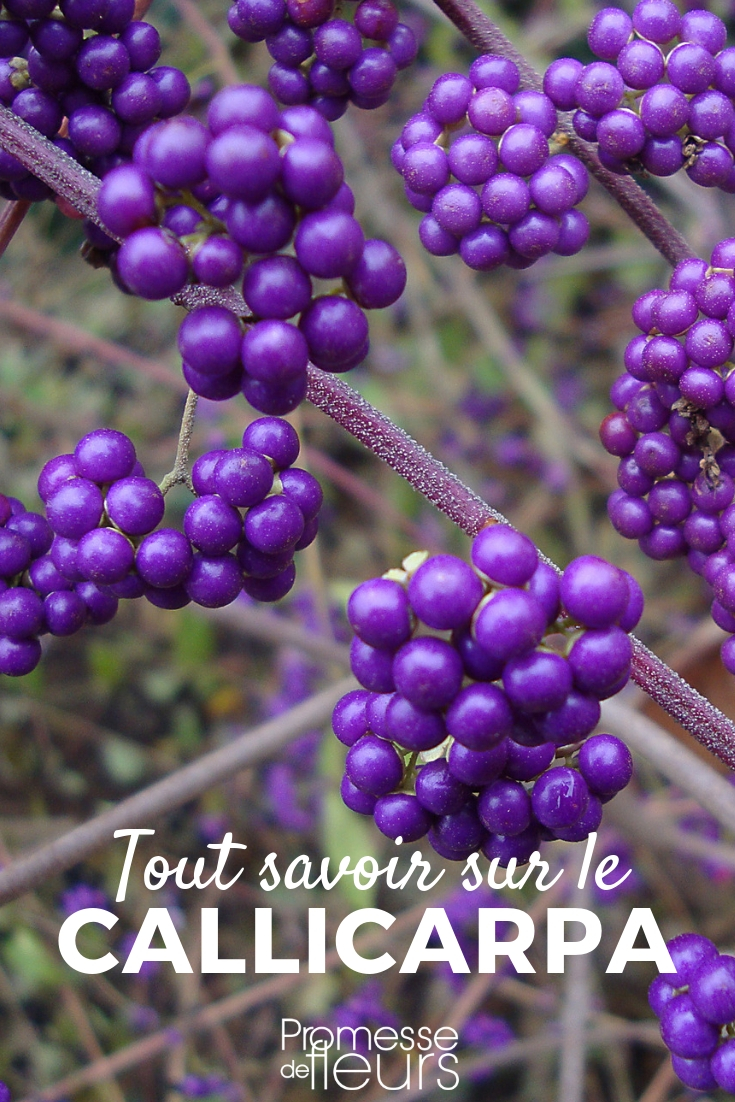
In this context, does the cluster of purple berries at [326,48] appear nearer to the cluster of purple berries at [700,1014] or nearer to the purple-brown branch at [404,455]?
the purple-brown branch at [404,455]

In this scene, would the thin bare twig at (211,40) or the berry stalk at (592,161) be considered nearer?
the berry stalk at (592,161)

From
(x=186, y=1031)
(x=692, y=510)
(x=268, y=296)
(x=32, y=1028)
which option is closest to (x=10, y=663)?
(x=268, y=296)

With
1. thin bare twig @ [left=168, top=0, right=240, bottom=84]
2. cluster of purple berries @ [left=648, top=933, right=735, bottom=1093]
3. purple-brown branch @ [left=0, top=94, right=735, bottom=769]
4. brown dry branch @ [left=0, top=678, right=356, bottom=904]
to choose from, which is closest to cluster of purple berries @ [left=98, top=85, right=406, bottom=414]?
purple-brown branch @ [left=0, top=94, right=735, bottom=769]

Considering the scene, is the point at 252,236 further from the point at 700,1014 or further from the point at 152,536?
the point at 700,1014

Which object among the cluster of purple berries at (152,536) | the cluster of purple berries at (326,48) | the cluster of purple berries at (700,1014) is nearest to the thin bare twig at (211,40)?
the cluster of purple berries at (326,48)

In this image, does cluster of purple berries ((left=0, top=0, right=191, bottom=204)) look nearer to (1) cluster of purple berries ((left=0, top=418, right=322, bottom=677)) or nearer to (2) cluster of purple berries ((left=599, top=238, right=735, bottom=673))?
(1) cluster of purple berries ((left=0, top=418, right=322, bottom=677))

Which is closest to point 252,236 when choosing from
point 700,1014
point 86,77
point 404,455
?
point 404,455
